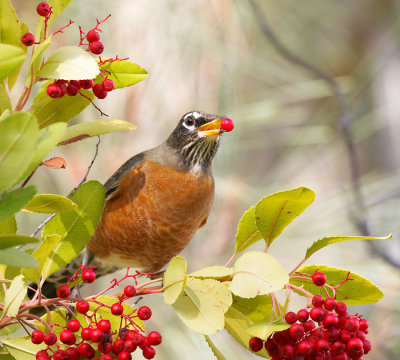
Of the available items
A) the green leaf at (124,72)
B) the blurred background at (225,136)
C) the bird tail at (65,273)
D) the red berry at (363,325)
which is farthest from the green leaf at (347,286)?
the blurred background at (225,136)

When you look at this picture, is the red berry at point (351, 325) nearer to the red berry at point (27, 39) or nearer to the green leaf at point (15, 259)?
the green leaf at point (15, 259)

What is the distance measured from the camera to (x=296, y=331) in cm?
99

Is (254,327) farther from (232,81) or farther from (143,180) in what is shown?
(232,81)

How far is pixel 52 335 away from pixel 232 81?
3103 mm

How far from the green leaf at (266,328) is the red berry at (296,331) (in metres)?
0.01

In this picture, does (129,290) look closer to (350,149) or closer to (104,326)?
(104,326)

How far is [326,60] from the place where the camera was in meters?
6.65

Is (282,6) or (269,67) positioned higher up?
(282,6)

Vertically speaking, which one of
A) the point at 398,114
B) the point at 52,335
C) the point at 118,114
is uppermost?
the point at 52,335

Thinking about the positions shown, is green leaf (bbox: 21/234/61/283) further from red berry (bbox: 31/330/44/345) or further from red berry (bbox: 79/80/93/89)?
red berry (bbox: 79/80/93/89)

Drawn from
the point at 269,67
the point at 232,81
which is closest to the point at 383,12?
the point at 269,67

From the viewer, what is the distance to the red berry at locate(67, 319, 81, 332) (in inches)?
41.1

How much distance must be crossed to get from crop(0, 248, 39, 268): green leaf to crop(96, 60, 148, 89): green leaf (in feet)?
1.53

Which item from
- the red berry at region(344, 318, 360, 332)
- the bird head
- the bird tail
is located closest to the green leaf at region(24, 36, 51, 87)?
the red berry at region(344, 318, 360, 332)
